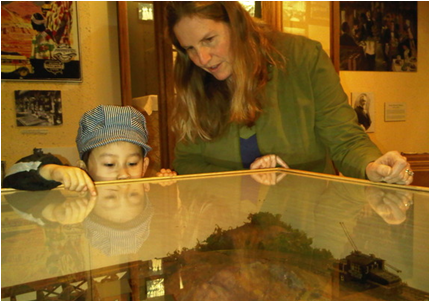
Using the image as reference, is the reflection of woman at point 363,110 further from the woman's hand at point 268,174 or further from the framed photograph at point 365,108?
the woman's hand at point 268,174

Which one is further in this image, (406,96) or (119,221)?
(406,96)

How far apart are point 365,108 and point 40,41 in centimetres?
196

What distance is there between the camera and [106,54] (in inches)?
84.6

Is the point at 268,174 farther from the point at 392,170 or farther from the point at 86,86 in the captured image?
the point at 86,86

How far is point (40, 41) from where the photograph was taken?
79.1 inches

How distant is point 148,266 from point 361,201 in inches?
15.4

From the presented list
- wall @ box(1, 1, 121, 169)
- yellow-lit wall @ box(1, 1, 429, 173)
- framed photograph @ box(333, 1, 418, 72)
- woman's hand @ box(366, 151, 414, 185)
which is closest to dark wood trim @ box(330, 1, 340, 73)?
framed photograph @ box(333, 1, 418, 72)

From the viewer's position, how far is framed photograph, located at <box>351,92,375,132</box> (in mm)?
2537

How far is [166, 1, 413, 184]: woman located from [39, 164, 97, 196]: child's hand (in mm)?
479

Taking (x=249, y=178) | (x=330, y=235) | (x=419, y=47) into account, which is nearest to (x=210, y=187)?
(x=249, y=178)

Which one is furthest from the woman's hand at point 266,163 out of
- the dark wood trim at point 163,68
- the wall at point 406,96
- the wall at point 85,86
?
the wall at point 406,96

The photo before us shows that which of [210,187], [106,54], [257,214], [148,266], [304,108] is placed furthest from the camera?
[106,54]

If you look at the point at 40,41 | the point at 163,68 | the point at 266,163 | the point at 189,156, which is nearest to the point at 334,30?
the point at 163,68

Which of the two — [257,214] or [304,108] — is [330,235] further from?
[304,108]
